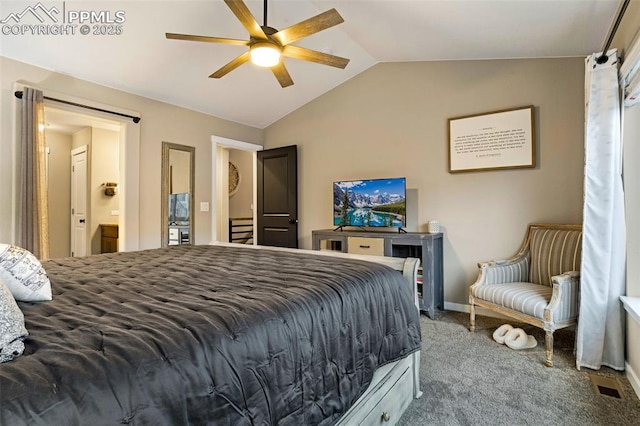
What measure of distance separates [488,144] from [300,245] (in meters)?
2.88

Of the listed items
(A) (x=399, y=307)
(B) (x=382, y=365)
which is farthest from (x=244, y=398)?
(A) (x=399, y=307)

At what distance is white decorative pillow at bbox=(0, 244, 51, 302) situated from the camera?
3.52 ft

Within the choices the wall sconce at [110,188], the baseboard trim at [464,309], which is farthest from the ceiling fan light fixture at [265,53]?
the wall sconce at [110,188]

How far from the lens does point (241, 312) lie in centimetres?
100

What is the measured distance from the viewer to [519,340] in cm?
262

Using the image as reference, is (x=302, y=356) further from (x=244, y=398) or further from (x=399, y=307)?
(x=399, y=307)

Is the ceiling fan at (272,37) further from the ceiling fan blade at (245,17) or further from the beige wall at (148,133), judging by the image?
the beige wall at (148,133)

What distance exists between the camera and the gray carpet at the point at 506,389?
1.75m

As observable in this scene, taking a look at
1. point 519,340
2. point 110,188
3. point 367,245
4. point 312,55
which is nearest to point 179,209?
point 110,188

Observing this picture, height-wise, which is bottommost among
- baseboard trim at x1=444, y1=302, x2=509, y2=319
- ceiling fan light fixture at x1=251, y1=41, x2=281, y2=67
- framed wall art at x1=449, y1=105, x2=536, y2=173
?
baseboard trim at x1=444, y1=302, x2=509, y2=319

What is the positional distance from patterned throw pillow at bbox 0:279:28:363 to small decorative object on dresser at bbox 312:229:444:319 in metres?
3.03

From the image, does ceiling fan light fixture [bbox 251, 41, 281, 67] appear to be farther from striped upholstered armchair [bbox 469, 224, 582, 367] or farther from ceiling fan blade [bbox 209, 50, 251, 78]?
striped upholstered armchair [bbox 469, 224, 582, 367]

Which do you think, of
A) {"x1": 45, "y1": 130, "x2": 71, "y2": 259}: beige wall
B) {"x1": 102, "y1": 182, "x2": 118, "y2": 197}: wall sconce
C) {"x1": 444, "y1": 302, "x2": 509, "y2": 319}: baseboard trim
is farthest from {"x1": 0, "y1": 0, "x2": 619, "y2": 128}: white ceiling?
{"x1": 45, "y1": 130, "x2": 71, "y2": 259}: beige wall

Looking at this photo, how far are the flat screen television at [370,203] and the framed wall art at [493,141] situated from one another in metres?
0.69
